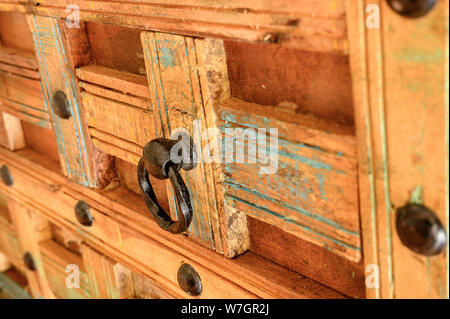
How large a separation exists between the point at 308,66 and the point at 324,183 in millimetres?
118

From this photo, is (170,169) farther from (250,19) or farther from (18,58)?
(18,58)

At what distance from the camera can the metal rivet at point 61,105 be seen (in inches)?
36.8

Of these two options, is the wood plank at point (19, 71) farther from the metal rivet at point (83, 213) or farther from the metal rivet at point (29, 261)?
the metal rivet at point (29, 261)

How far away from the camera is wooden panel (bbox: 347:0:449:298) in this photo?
423 mm

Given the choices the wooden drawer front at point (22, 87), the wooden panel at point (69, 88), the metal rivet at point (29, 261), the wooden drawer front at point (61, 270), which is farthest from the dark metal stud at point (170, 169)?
the metal rivet at point (29, 261)

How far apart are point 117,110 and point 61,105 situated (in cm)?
16

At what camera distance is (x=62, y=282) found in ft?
4.17

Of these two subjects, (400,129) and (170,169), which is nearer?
(400,129)

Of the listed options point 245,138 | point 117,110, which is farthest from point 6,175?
point 245,138

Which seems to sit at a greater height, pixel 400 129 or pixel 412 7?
pixel 412 7

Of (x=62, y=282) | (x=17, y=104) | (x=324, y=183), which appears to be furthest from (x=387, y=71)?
(x=62, y=282)

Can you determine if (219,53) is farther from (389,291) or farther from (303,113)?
(389,291)

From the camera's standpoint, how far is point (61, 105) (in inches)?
36.9

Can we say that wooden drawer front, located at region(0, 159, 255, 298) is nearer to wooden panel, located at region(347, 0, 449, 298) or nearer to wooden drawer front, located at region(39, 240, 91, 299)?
wooden drawer front, located at region(39, 240, 91, 299)
